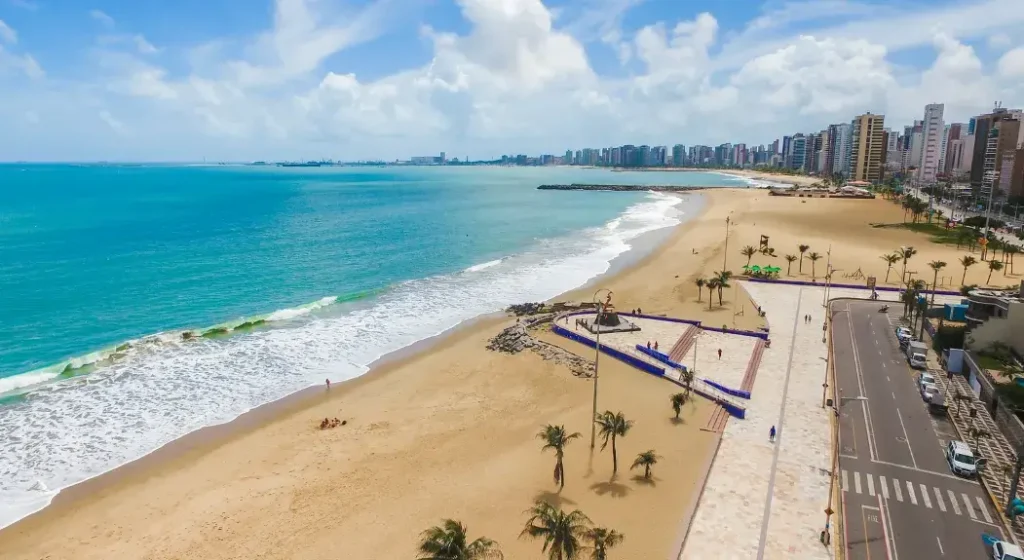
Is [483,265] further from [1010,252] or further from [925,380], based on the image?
[1010,252]

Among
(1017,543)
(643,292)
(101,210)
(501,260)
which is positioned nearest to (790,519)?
(1017,543)

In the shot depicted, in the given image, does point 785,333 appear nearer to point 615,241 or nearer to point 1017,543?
point 1017,543

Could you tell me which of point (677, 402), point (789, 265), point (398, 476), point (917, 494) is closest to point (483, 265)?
point (789, 265)

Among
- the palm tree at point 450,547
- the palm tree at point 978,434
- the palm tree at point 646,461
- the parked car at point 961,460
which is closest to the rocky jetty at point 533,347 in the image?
the palm tree at point 646,461

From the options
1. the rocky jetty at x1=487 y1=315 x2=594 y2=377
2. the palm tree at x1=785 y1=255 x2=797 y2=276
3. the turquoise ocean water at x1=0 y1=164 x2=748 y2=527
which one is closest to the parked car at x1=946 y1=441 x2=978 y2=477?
the rocky jetty at x1=487 y1=315 x2=594 y2=377

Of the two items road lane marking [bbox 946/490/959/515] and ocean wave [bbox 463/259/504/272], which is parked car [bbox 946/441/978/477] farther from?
ocean wave [bbox 463/259/504/272]

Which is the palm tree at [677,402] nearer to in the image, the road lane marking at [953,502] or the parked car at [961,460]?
the road lane marking at [953,502]
